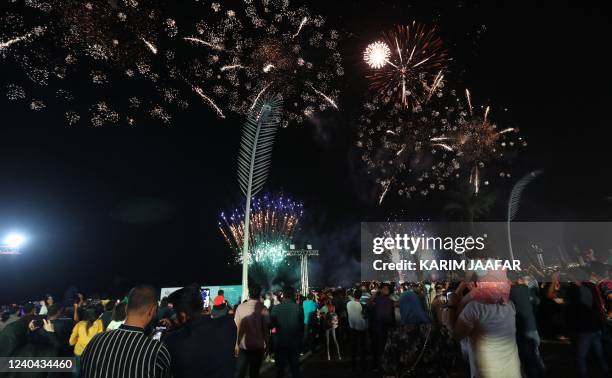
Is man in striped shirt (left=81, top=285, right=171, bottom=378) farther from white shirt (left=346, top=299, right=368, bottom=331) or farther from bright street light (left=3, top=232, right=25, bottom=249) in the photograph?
bright street light (left=3, top=232, right=25, bottom=249)

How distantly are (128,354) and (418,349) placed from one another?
3.80 m

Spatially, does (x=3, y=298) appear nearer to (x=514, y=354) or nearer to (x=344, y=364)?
(x=344, y=364)

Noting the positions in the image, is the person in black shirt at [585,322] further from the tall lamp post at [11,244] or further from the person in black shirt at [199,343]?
the tall lamp post at [11,244]

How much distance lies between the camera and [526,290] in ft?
28.1

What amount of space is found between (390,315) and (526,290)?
125 inches

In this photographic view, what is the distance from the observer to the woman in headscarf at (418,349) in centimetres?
554

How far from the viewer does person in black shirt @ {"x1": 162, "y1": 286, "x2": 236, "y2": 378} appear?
4137 millimetres

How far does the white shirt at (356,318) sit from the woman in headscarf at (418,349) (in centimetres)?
577

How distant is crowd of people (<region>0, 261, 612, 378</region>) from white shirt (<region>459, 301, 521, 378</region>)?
0.01 m

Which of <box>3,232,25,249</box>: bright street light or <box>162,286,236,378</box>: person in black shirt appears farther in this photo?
<box>3,232,25,249</box>: bright street light

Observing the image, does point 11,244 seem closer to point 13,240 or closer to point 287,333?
point 13,240

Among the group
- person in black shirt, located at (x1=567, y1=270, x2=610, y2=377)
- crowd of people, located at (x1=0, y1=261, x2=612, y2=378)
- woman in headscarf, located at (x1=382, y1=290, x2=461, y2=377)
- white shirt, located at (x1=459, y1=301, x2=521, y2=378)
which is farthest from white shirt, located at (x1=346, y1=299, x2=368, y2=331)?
white shirt, located at (x1=459, y1=301, x2=521, y2=378)

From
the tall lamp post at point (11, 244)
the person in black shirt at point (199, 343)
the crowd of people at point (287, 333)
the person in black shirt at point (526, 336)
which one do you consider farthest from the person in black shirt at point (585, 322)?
the tall lamp post at point (11, 244)

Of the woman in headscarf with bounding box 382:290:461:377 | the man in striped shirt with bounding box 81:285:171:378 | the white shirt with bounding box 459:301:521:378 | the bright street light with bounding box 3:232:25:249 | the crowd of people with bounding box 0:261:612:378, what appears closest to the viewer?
the man in striped shirt with bounding box 81:285:171:378
